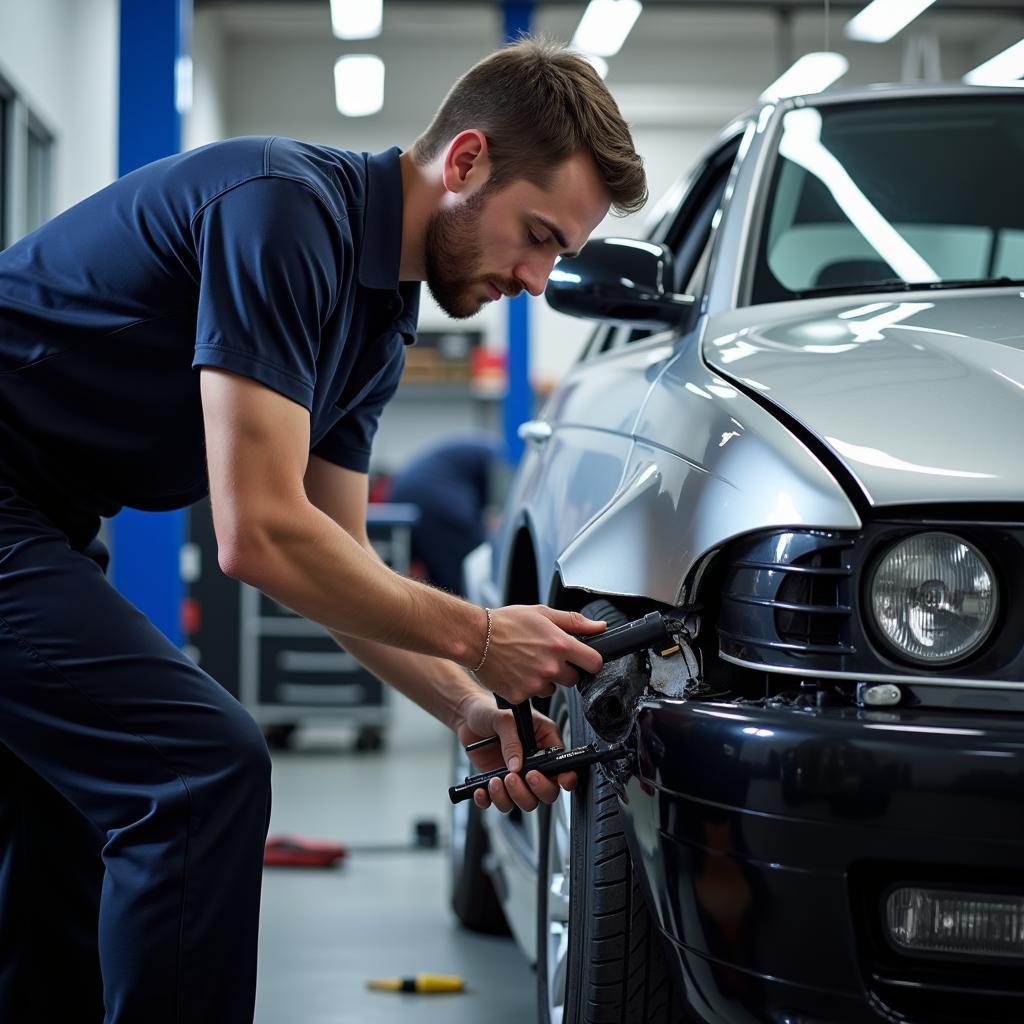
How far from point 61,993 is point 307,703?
495cm

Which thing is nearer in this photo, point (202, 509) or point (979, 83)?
point (979, 83)

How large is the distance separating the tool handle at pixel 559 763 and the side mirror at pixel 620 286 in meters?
0.75

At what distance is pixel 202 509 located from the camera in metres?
7.37

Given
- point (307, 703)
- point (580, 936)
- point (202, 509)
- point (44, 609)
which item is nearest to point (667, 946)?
point (580, 936)

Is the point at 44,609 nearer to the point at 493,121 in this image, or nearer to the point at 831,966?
the point at 493,121

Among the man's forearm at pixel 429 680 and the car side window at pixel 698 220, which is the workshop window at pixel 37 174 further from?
the man's forearm at pixel 429 680

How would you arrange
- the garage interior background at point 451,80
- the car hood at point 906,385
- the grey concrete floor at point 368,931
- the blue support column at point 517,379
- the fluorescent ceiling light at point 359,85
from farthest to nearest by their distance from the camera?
the garage interior background at point 451,80 → the fluorescent ceiling light at point 359,85 → the blue support column at point 517,379 → the grey concrete floor at point 368,931 → the car hood at point 906,385

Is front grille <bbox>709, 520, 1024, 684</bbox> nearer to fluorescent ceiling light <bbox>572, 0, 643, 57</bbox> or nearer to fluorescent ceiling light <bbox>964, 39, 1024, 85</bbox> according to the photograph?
fluorescent ceiling light <bbox>964, 39, 1024, 85</bbox>

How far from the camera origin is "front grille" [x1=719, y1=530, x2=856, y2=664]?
1.47 m

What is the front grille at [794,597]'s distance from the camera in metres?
1.47

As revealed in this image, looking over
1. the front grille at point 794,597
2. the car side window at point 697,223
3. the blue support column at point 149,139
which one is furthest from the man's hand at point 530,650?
the blue support column at point 149,139

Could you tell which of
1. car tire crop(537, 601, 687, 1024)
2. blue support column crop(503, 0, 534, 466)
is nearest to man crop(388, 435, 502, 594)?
blue support column crop(503, 0, 534, 466)

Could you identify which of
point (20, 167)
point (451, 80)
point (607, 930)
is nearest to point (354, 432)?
point (607, 930)

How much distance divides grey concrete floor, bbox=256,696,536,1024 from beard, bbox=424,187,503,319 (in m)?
1.52
